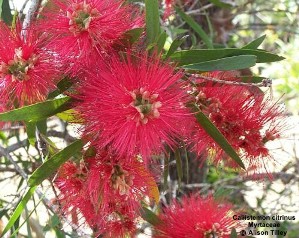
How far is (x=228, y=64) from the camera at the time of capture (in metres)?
1.01

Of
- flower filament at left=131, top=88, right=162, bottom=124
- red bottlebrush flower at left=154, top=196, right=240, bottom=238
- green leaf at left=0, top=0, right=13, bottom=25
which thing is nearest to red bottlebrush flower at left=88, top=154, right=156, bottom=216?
flower filament at left=131, top=88, right=162, bottom=124

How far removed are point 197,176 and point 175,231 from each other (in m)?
1.08

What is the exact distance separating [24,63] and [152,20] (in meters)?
0.25

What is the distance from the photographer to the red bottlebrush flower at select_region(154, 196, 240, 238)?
1.24 metres

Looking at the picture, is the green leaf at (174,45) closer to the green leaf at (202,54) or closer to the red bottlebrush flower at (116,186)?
the green leaf at (202,54)

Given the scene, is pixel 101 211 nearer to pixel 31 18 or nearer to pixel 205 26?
pixel 31 18

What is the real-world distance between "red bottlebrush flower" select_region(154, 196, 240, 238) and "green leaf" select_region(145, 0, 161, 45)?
48 centimetres

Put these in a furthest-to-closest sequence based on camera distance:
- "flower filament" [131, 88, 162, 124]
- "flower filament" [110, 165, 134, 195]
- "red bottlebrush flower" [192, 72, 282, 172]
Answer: "red bottlebrush flower" [192, 72, 282, 172]
"flower filament" [110, 165, 134, 195]
"flower filament" [131, 88, 162, 124]

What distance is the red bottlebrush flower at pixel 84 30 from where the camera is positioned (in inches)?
36.4

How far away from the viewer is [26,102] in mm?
1051

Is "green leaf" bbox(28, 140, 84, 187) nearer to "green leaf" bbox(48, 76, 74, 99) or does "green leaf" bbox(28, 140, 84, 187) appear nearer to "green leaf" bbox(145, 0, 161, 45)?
"green leaf" bbox(48, 76, 74, 99)

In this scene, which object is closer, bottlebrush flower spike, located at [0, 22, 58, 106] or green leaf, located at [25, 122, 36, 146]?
bottlebrush flower spike, located at [0, 22, 58, 106]

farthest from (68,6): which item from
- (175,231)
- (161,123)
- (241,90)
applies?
(175,231)

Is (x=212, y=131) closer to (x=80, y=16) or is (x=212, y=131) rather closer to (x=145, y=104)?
(x=145, y=104)
